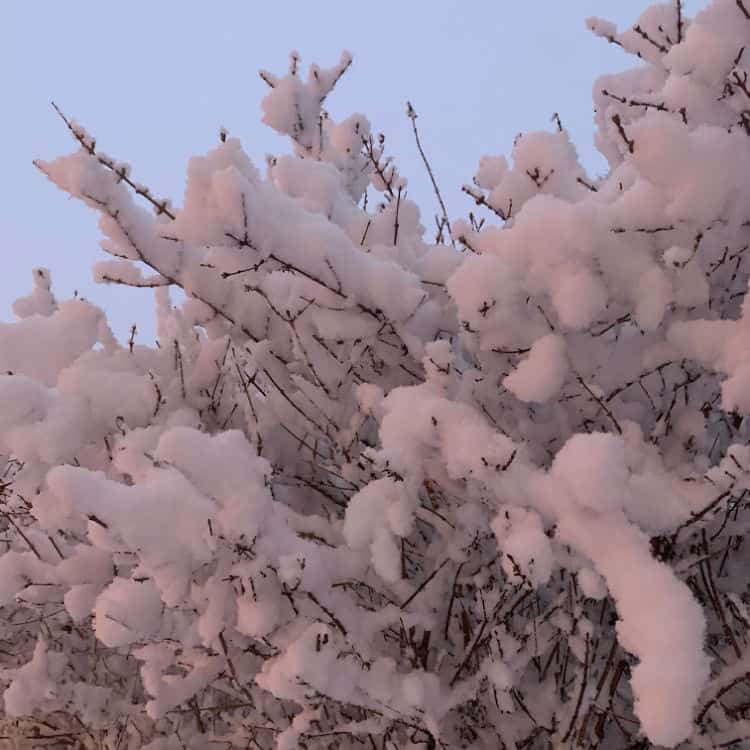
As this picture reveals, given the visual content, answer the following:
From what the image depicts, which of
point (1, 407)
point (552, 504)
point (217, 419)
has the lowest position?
point (1, 407)

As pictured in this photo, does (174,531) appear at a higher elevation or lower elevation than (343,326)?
lower

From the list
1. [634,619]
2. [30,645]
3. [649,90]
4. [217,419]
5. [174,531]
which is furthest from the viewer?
[30,645]

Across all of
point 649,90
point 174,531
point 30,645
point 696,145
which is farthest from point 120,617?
point 30,645

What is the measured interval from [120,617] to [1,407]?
58 cm

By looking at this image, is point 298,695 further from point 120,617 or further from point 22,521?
point 22,521

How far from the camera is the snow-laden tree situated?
1490 mm

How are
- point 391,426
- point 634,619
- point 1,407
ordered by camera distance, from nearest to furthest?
point 634,619 → point 391,426 → point 1,407

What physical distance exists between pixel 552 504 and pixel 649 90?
1779 mm

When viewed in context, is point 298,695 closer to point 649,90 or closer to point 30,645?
point 649,90

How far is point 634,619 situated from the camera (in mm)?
1278

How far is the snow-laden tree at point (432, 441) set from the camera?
58.7 inches

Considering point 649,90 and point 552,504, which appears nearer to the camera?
point 552,504

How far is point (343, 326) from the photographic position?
6.33ft

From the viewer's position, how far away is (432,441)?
65.0 inches
